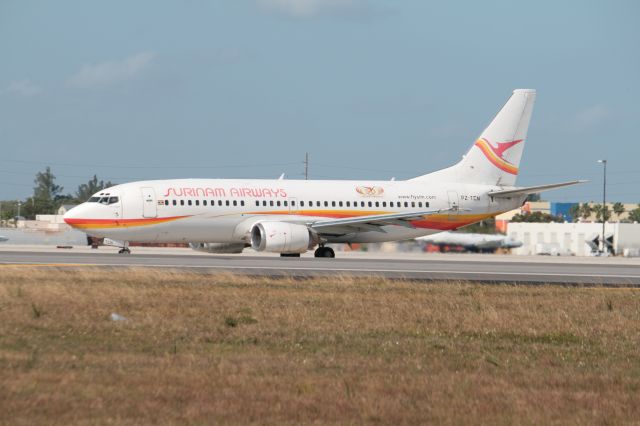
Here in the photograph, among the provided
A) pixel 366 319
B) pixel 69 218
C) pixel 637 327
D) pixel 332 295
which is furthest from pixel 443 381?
pixel 69 218

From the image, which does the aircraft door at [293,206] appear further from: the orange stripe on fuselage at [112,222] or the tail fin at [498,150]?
the tail fin at [498,150]

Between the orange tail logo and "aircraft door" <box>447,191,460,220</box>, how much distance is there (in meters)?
3.25

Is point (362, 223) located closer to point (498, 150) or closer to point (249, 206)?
point (249, 206)

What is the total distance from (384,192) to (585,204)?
126 m

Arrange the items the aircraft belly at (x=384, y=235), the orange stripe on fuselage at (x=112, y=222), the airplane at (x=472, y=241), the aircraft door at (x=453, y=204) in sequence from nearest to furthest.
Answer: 1. the orange stripe on fuselage at (x=112, y=222)
2. the aircraft belly at (x=384, y=235)
3. the aircraft door at (x=453, y=204)
4. the airplane at (x=472, y=241)

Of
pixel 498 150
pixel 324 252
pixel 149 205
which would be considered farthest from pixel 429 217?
pixel 149 205

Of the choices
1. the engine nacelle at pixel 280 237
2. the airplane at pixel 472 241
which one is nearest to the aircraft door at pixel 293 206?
the engine nacelle at pixel 280 237

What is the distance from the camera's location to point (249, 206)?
154 feet

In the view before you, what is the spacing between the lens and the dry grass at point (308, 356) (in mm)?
11148

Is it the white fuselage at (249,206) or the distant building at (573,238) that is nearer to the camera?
the white fuselage at (249,206)

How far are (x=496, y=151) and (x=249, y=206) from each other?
577 inches

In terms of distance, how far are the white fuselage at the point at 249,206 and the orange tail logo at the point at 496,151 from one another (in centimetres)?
182

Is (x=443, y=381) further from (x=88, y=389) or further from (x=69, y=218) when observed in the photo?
(x=69, y=218)

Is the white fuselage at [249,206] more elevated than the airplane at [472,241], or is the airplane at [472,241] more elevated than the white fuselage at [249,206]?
the white fuselage at [249,206]
